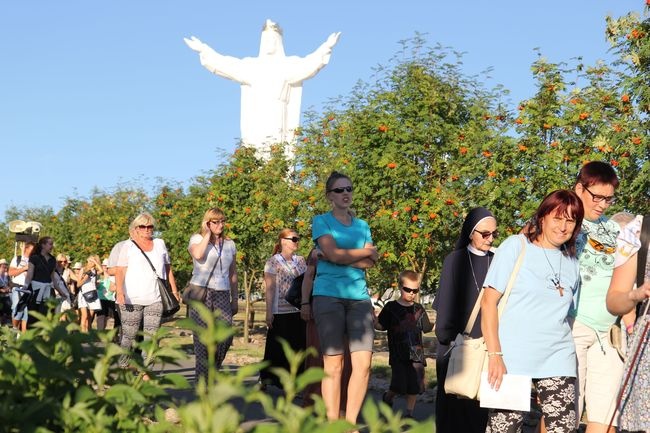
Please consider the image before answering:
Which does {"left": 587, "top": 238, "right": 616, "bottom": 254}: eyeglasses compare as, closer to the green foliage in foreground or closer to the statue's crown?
the green foliage in foreground

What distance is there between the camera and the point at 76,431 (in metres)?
2.81

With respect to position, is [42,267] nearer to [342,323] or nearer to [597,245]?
[342,323]

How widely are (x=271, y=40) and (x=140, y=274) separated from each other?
3199cm

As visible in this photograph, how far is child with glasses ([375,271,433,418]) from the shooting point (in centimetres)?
1042

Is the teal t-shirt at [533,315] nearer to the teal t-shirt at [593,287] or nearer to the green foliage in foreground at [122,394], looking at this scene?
the teal t-shirt at [593,287]

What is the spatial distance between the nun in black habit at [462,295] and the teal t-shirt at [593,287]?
3.32 feet

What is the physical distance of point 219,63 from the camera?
42438 millimetres

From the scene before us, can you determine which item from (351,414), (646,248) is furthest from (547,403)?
(351,414)

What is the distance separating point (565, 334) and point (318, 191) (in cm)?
1643

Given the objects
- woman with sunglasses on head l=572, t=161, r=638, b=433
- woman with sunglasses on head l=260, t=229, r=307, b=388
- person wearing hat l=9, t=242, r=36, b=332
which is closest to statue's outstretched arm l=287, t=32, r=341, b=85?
person wearing hat l=9, t=242, r=36, b=332

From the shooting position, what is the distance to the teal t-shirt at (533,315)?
5.96m

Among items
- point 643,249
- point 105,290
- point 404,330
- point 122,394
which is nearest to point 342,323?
point 404,330

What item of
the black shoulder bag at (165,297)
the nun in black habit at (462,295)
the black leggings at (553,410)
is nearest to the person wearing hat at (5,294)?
the black shoulder bag at (165,297)

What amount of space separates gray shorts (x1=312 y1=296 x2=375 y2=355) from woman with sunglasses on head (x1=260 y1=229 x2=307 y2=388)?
404 cm
